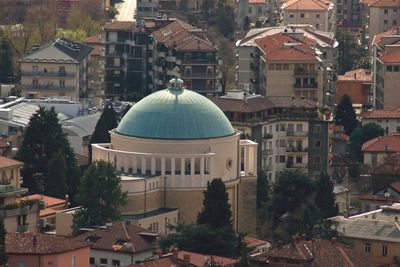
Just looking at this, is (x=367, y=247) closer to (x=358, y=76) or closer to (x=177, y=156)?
(x=177, y=156)

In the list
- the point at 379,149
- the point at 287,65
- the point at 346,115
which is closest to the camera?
the point at 379,149

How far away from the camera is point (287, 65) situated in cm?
13225

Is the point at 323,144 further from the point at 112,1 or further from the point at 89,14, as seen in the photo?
the point at 112,1

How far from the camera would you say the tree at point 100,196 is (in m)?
94.1

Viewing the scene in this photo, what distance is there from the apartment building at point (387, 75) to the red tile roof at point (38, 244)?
56.0m

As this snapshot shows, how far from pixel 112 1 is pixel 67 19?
15641 millimetres

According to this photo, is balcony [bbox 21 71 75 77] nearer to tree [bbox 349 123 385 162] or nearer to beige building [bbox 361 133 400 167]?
tree [bbox 349 123 385 162]

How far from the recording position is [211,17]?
17338cm

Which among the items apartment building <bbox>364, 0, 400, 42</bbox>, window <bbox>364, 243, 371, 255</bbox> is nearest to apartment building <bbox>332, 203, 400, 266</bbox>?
window <bbox>364, 243, 371, 255</bbox>

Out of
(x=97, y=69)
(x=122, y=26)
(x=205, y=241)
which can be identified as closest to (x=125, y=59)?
(x=122, y=26)

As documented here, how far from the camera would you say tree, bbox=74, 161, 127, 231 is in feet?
309

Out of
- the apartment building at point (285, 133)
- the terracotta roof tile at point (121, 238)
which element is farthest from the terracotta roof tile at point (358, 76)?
the terracotta roof tile at point (121, 238)

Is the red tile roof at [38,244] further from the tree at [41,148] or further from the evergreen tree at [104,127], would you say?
the evergreen tree at [104,127]

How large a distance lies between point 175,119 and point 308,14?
65.0m
